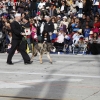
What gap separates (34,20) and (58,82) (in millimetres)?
13527

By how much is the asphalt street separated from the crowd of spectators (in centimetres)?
281

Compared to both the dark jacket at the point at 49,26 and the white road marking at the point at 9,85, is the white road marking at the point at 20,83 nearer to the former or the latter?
the white road marking at the point at 9,85

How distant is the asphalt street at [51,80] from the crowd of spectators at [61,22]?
2.81m

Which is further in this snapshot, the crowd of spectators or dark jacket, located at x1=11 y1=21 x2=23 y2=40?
the crowd of spectators

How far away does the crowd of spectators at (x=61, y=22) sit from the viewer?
2211 cm

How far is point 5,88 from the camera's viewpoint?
1124 centimetres

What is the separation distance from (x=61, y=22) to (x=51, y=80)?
12.3 m

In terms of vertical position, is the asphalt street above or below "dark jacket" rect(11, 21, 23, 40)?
below

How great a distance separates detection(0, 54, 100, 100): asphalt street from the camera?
10.3m

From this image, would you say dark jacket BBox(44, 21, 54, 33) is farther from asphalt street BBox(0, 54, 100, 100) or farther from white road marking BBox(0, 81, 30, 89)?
white road marking BBox(0, 81, 30, 89)

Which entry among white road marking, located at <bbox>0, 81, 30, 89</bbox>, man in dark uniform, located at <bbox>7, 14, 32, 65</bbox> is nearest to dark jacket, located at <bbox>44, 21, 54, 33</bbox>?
man in dark uniform, located at <bbox>7, 14, 32, 65</bbox>

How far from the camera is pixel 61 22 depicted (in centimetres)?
2472

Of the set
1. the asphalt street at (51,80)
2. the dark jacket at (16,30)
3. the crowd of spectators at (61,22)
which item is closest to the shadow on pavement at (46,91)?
the asphalt street at (51,80)

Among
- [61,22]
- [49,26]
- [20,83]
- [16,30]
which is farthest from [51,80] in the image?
[61,22]
